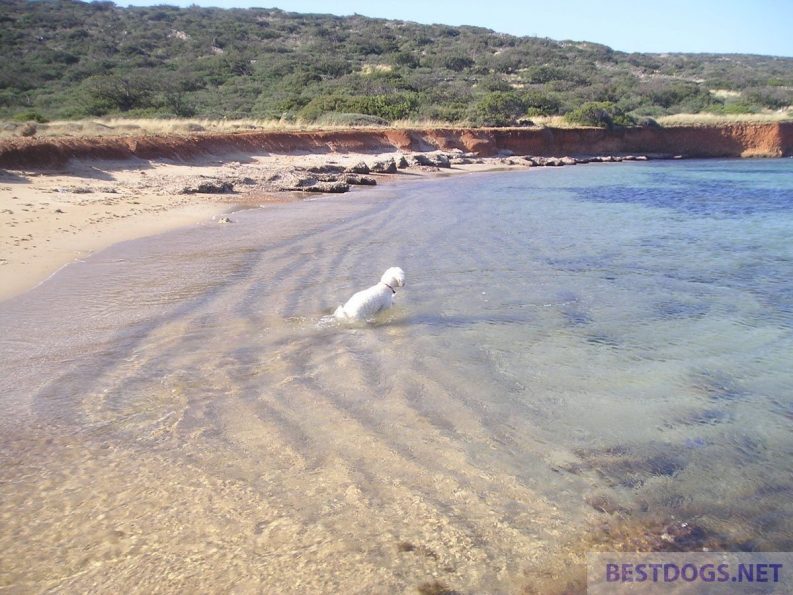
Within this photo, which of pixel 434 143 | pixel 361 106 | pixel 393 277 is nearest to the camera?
pixel 393 277

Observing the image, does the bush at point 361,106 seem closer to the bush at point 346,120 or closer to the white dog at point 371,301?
the bush at point 346,120

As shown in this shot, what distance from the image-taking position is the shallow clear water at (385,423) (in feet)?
9.31

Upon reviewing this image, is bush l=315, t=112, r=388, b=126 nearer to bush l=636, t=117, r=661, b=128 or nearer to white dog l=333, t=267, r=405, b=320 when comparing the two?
bush l=636, t=117, r=661, b=128

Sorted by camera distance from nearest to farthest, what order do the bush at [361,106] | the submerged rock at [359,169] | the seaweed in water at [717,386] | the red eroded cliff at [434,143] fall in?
the seaweed in water at [717,386]
the red eroded cliff at [434,143]
the submerged rock at [359,169]
the bush at [361,106]

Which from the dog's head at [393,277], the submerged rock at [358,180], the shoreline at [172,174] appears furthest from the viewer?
the submerged rock at [358,180]

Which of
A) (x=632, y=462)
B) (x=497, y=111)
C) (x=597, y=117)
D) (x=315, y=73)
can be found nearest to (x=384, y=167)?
(x=497, y=111)

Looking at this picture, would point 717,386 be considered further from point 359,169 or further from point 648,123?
point 648,123

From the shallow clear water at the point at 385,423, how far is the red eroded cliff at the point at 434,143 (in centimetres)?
926

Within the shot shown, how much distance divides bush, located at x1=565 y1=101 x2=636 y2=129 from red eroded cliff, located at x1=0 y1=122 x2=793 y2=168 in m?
0.65

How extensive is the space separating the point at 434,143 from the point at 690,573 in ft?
87.6

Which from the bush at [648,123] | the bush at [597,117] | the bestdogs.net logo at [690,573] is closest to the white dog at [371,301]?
the bestdogs.net logo at [690,573]

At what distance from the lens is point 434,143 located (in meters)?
28.2

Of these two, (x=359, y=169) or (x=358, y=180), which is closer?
(x=358, y=180)

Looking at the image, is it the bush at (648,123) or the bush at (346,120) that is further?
the bush at (648,123)
